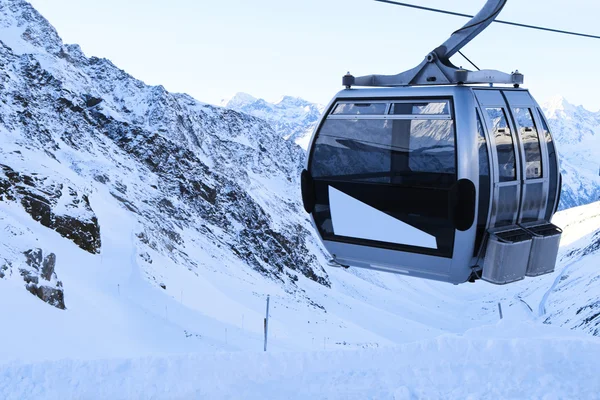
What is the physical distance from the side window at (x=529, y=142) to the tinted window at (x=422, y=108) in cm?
124

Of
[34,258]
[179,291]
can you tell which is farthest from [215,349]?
[34,258]

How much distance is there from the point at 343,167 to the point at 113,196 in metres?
51.2

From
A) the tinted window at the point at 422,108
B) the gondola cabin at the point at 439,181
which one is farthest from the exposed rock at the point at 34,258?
the tinted window at the point at 422,108

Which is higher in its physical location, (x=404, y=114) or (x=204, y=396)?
(x=404, y=114)

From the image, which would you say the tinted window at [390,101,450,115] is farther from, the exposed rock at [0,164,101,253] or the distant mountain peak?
the distant mountain peak

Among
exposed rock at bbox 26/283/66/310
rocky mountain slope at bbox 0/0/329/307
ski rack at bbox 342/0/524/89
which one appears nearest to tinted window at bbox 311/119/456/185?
ski rack at bbox 342/0/524/89

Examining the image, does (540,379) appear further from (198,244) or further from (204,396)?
(198,244)

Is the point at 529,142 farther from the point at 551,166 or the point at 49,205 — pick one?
the point at 49,205

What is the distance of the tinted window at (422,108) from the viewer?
7723mm

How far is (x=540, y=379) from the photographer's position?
12.0m

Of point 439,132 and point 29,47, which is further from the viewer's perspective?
point 29,47

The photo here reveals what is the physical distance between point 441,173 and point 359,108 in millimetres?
1548

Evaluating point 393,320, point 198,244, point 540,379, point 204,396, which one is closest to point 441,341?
point 540,379

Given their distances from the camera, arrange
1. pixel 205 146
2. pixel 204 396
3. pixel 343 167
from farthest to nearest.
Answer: pixel 205 146 < pixel 204 396 < pixel 343 167
